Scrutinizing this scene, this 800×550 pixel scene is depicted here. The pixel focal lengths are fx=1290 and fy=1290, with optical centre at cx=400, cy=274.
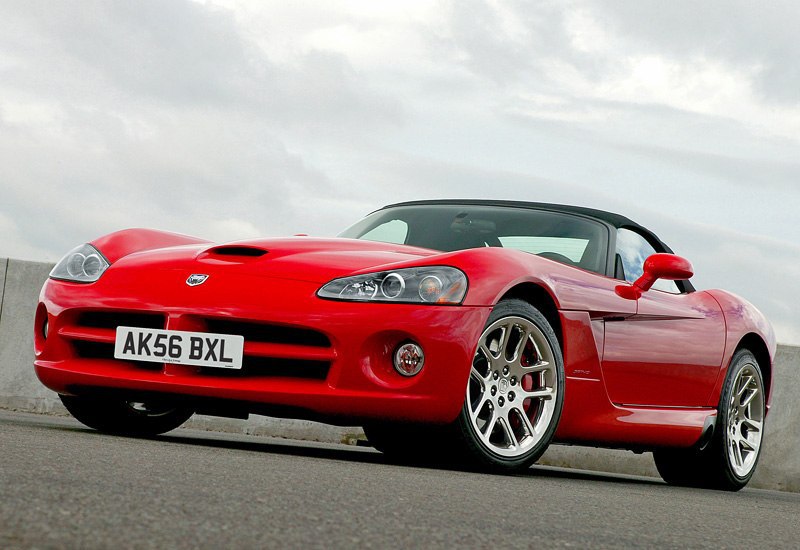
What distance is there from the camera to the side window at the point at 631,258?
249 inches

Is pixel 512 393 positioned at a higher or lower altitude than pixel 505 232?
lower

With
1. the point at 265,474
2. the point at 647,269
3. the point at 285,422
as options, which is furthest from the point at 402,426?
the point at 285,422

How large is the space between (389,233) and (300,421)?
275 cm

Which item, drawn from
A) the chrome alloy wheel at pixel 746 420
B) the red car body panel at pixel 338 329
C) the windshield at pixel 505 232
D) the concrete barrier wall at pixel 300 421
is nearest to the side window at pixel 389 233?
the windshield at pixel 505 232

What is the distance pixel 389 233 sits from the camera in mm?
6477

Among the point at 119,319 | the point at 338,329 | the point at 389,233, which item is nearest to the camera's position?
the point at 338,329

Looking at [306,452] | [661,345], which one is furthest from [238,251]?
[661,345]

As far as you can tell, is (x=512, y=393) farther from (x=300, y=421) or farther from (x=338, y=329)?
(x=300, y=421)

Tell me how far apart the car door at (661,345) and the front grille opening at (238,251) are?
5.15 feet

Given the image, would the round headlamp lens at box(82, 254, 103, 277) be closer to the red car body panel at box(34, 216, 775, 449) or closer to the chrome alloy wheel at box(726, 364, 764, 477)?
the red car body panel at box(34, 216, 775, 449)

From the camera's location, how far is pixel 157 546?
2.21 metres

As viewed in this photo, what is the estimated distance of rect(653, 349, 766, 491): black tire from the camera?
22.0 feet

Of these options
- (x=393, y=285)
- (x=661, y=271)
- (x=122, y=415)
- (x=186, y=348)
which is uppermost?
(x=661, y=271)

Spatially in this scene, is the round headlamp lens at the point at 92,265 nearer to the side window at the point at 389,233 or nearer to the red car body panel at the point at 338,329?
the red car body panel at the point at 338,329
